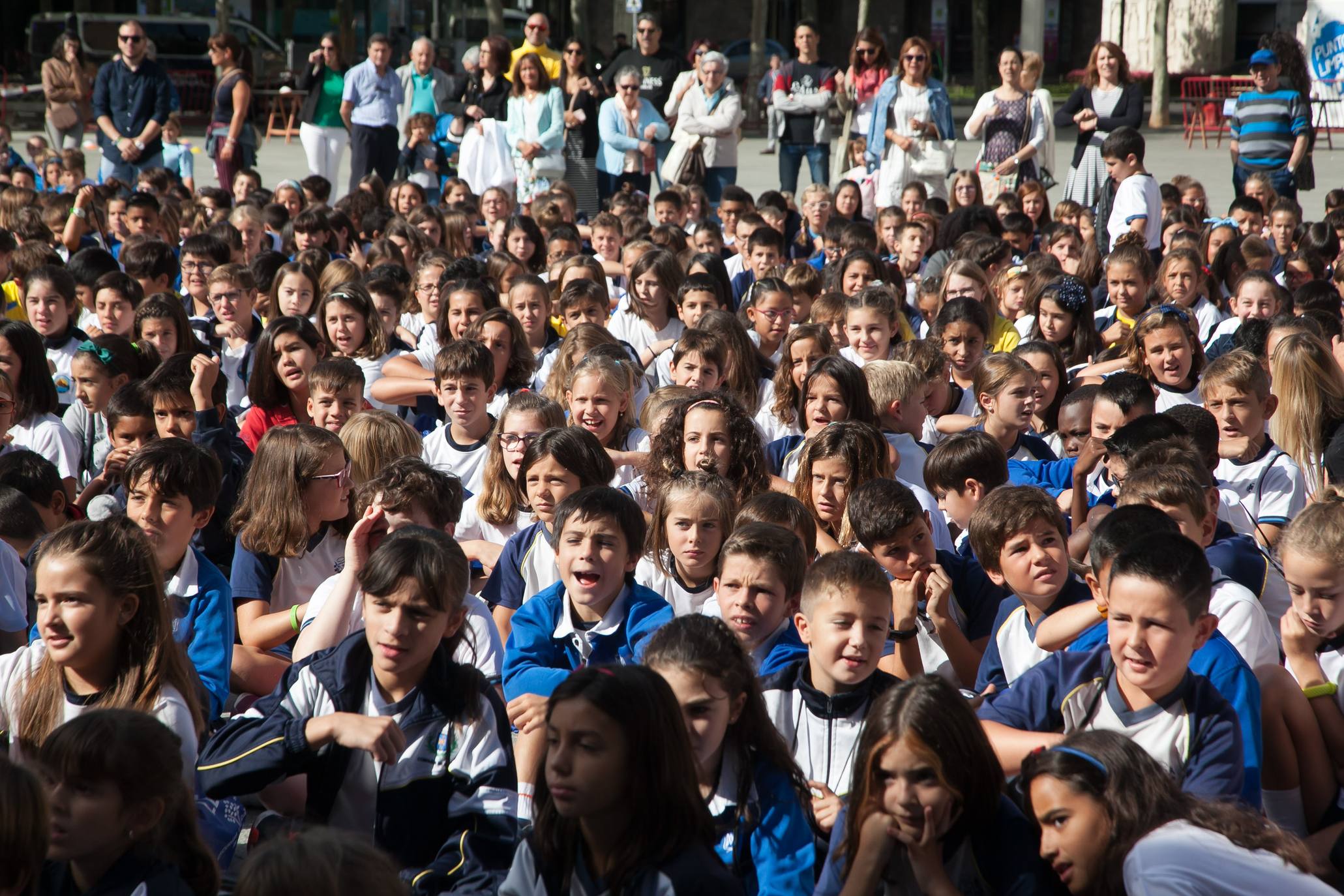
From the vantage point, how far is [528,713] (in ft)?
10.2

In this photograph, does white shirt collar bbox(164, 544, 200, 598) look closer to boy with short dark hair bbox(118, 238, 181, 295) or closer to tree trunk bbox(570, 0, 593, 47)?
boy with short dark hair bbox(118, 238, 181, 295)

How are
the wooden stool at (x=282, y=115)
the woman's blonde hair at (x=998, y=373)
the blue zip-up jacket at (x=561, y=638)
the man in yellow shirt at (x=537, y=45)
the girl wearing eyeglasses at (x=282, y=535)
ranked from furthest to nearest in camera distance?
the wooden stool at (x=282, y=115) → the man in yellow shirt at (x=537, y=45) → the woman's blonde hair at (x=998, y=373) → the girl wearing eyeglasses at (x=282, y=535) → the blue zip-up jacket at (x=561, y=638)

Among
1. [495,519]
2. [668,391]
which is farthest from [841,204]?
[495,519]

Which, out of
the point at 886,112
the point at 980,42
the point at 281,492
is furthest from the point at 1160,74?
the point at 281,492

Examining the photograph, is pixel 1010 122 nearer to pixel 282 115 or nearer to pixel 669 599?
pixel 669 599

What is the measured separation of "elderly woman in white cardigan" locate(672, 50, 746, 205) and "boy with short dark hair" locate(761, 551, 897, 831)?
35.0ft

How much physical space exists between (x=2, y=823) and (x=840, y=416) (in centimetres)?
350

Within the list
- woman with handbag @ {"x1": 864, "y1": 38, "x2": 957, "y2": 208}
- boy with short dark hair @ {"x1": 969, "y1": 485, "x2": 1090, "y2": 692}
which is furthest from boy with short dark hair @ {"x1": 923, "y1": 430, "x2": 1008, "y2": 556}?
woman with handbag @ {"x1": 864, "y1": 38, "x2": 957, "y2": 208}

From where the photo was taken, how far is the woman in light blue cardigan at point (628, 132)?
13297 mm

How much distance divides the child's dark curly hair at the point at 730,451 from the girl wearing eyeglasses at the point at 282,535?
3.62 ft

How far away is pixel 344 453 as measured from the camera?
15.0 feet

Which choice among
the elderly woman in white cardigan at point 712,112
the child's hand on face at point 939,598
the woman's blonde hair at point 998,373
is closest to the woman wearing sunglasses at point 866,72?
the elderly woman in white cardigan at point 712,112

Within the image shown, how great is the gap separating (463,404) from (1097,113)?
8170 millimetres

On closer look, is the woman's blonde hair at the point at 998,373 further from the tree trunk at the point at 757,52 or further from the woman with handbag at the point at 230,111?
the tree trunk at the point at 757,52
